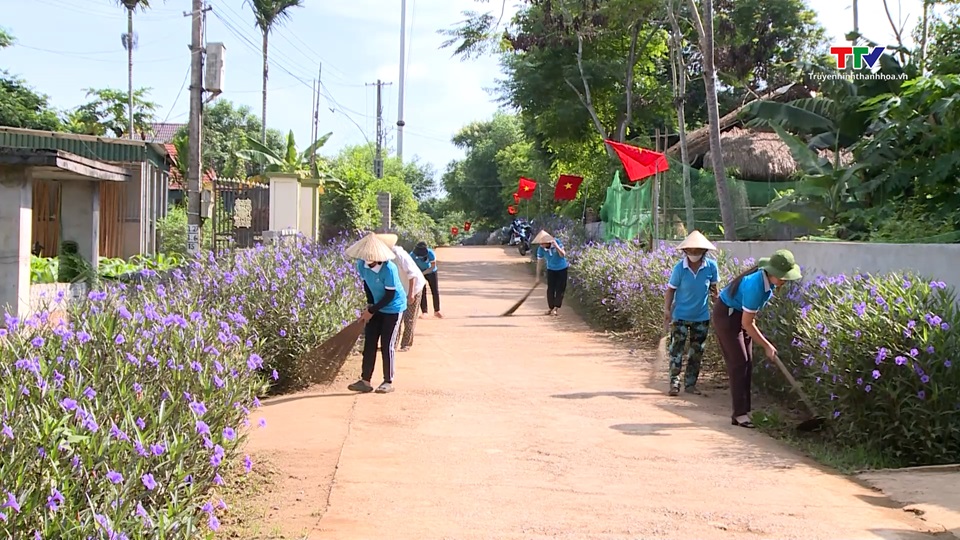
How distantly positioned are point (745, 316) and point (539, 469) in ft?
8.78

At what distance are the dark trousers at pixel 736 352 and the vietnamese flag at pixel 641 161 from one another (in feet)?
29.2

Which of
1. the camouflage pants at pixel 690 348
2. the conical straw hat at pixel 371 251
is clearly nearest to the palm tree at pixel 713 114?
the camouflage pants at pixel 690 348

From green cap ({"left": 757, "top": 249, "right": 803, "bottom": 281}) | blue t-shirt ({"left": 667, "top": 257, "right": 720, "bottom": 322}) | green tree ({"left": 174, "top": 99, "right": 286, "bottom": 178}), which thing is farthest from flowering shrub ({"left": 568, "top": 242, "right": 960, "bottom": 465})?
green tree ({"left": 174, "top": 99, "right": 286, "bottom": 178})

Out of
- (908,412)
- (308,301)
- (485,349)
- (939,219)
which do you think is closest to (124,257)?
(485,349)

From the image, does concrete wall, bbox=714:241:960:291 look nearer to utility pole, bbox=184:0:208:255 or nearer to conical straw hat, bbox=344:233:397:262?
conical straw hat, bbox=344:233:397:262

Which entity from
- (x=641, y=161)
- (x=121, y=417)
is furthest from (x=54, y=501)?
(x=641, y=161)

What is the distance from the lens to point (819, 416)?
7539 millimetres

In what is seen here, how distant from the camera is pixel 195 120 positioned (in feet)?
52.0

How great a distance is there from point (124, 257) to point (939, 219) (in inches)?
595

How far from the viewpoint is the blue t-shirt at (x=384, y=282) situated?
891 cm

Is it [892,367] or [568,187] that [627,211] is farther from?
[892,367]

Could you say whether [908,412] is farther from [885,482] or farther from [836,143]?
[836,143]

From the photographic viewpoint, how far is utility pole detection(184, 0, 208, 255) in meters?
15.7

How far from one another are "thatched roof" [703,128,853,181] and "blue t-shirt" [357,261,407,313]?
16216mm
